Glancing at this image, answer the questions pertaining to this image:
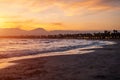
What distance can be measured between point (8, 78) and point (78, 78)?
3.18 metres

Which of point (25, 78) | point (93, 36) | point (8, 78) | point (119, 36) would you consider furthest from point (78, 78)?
point (93, 36)

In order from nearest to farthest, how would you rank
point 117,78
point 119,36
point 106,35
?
point 117,78 < point 119,36 < point 106,35

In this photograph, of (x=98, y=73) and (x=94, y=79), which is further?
(x=98, y=73)

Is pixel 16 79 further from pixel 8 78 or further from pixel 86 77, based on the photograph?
pixel 86 77

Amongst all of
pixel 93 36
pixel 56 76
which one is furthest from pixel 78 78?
pixel 93 36

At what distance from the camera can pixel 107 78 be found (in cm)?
993

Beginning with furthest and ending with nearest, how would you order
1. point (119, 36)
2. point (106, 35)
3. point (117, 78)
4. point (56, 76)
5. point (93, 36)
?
point (93, 36) < point (106, 35) < point (119, 36) < point (56, 76) < point (117, 78)

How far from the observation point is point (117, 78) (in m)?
9.80

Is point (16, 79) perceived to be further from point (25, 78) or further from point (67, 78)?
point (67, 78)

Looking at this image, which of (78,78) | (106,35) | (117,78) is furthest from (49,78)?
(106,35)

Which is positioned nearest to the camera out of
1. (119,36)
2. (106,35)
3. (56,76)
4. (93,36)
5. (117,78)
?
(117,78)

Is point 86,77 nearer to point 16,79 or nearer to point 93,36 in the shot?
point 16,79

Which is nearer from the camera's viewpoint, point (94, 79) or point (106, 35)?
point (94, 79)

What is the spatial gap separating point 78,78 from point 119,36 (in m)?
80.4
